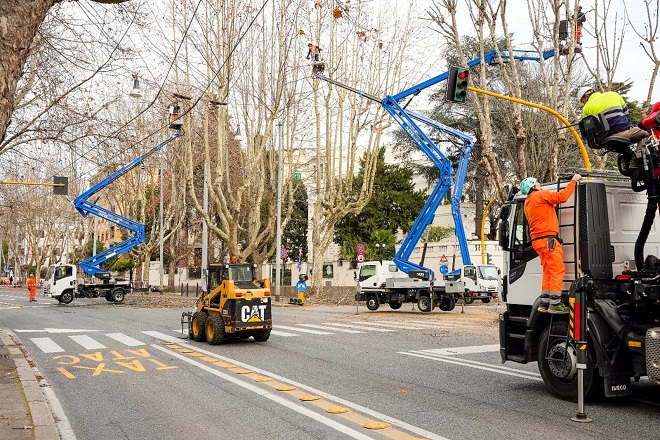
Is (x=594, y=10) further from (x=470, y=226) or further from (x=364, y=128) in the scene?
(x=470, y=226)

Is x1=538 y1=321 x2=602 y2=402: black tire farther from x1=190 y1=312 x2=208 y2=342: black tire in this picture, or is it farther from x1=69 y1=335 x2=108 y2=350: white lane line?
x1=69 y1=335 x2=108 y2=350: white lane line

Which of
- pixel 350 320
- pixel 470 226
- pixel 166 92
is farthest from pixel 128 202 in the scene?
pixel 350 320

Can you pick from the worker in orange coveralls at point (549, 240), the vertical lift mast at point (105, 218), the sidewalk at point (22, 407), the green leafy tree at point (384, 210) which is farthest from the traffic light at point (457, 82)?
the green leafy tree at point (384, 210)

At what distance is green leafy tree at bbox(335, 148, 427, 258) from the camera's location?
5188 centimetres

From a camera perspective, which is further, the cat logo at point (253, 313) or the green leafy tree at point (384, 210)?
the green leafy tree at point (384, 210)

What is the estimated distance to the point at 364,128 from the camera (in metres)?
34.0

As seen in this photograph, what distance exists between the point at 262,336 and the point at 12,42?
11.0 meters

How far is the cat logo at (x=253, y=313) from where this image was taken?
14.6 m

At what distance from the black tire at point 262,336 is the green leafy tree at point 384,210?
36.0 m

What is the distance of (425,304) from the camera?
2673 cm

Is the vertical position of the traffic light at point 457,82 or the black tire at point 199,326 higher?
the traffic light at point 457,82

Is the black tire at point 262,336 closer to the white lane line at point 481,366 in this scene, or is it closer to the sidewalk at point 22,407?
the white lane line at point 481,366

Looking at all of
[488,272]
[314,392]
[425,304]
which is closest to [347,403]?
[314,392]

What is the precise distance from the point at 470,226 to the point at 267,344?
127 feet
